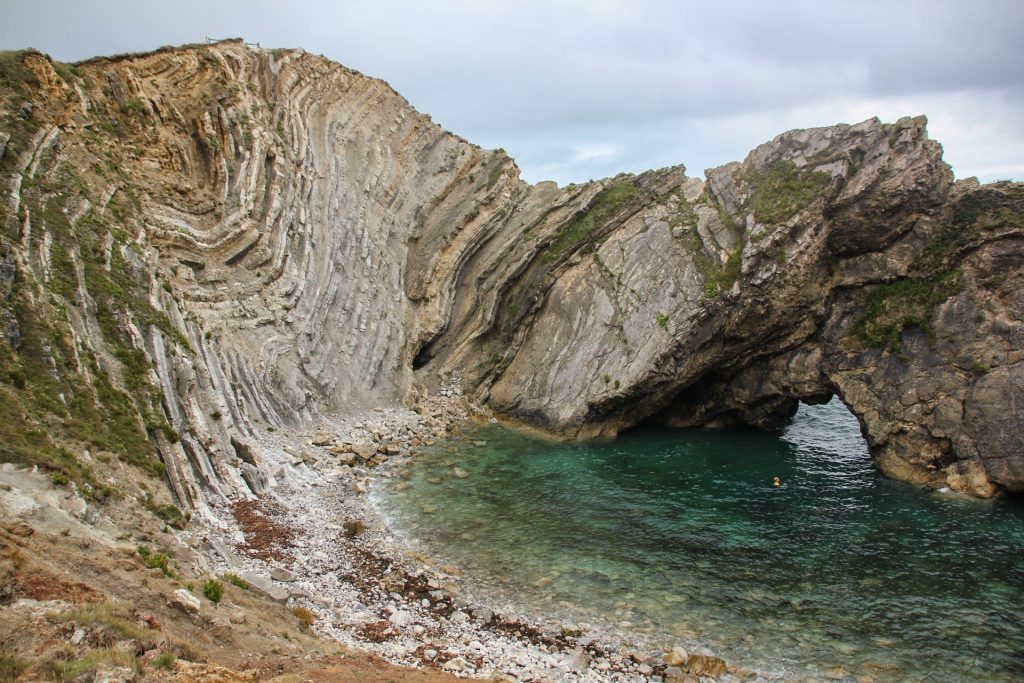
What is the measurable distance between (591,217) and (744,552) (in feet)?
95.0

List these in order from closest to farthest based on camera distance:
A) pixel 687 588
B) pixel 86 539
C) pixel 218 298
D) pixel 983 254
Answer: pixel 86 539
pixel 687 588
pixel 983 254
pixel 218 298

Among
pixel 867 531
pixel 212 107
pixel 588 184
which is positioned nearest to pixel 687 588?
pixel 867 531

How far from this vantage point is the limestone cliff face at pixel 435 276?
1097 inches

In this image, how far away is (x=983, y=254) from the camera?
34.4 m

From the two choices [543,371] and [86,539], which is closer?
[86,539]

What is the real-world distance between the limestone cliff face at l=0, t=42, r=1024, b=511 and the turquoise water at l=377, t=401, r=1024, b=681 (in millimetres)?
5266

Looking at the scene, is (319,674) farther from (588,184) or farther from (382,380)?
(588,184)

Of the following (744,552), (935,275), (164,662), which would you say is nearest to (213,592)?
(164,662)

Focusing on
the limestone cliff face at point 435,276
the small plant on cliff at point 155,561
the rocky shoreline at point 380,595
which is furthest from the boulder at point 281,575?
the small plant on cliff at point 155,561

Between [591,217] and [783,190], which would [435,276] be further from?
[783,190]

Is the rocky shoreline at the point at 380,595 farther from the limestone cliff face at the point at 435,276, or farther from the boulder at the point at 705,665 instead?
the limestone cliff face at the point at 435,276

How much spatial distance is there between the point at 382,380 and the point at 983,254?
36.4m

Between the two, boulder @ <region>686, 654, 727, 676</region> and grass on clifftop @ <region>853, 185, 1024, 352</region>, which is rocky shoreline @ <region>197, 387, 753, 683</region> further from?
grass on clifftop @ <region>853, 185, 1024, 352</region>

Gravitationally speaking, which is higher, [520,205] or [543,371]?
[520,205]
